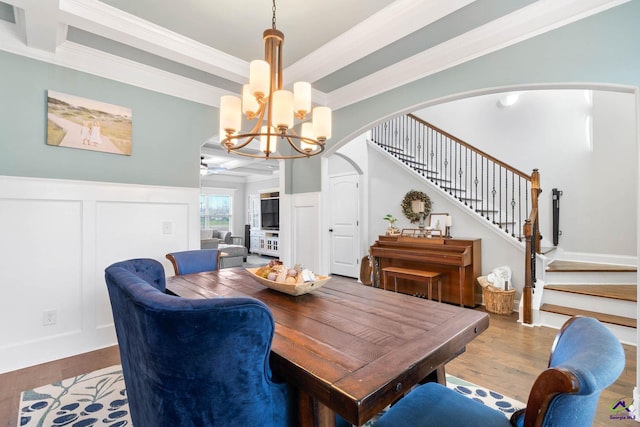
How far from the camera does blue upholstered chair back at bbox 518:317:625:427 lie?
60cm

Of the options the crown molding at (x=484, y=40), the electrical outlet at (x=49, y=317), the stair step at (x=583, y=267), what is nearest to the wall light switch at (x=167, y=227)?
the electrical outlet at (x=49, y=317)

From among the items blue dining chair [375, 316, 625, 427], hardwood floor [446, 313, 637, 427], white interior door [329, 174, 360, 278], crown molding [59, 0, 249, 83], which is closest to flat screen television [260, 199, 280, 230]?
white interior door [329, 174, 360, 278]

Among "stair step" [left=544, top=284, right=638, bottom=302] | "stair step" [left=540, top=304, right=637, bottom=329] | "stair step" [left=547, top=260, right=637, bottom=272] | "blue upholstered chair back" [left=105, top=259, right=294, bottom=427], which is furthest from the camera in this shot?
"stair step" [left=547, top=260, right=637, bottom=272]

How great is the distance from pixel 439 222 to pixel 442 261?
2.85ft

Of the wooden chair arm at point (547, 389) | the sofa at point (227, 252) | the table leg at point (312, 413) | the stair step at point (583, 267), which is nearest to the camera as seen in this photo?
the wooden chair arm at point (547, 389)

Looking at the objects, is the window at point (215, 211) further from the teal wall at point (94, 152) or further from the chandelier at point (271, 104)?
the chandelier at point (271, 104)

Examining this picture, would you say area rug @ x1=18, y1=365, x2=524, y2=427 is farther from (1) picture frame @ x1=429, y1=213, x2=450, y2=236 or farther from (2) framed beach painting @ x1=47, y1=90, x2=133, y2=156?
(1) picture frame @ x1=429, y1=213, x2=450, y2=236

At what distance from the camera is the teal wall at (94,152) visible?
2.41 m

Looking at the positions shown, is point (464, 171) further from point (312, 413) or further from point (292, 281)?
point (312, 413)

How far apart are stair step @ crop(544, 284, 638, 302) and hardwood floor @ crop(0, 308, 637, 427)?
552mm

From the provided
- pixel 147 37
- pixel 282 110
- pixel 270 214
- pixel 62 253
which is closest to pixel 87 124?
pixel 147 37

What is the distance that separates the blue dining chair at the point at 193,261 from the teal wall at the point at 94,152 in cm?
101

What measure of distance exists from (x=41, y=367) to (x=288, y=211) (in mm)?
3052

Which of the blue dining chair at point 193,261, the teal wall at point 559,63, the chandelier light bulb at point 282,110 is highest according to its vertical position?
the teal wall at point 559,63
